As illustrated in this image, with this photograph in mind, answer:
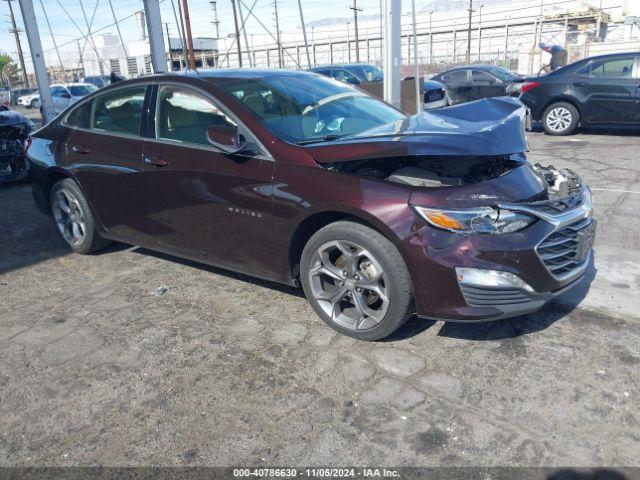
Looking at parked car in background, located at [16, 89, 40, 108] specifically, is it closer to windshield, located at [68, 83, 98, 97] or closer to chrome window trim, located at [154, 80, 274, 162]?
windshield, located at [68, 83, 98, 97]

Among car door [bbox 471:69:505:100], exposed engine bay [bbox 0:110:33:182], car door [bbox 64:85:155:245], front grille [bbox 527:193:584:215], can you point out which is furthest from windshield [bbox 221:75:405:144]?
car door [bbox 471:69:505:100]

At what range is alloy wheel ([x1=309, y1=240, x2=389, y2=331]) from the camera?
10.3 feet

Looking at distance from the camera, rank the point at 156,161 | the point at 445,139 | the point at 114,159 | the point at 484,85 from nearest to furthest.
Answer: the point at 445,139 → the point at 156,161 → the point at 114,159 → the point at 484,85

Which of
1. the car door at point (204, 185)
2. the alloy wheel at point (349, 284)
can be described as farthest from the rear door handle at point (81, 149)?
the alloy wheel at point (349, 284)

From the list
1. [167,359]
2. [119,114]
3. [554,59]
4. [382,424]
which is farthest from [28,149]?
[554,59]

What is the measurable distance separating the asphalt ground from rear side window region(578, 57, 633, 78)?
6.91m

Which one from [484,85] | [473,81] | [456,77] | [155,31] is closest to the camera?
[155,31]

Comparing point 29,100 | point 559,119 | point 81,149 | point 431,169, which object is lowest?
point 559,119

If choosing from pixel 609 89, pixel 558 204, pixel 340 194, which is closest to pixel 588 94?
pixel 609 89

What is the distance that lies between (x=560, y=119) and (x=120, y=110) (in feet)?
29.4

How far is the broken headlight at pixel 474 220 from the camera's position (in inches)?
112

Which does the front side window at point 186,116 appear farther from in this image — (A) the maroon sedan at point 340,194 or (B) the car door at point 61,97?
(B) the car door at point 61,97

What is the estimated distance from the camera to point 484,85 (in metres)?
15.2

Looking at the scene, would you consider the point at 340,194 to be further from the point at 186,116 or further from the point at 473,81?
the point at 473,81
